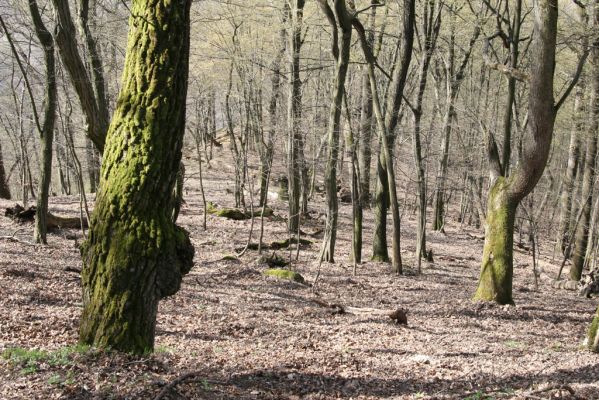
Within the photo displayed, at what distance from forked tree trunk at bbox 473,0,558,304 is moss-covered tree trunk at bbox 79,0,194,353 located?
563cm

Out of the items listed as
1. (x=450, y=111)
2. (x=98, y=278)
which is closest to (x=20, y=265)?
(x=98, y=278)

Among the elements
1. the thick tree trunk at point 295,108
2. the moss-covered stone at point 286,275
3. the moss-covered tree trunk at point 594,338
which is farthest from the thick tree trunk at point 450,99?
the moss-covered tree trunk at point 594,338

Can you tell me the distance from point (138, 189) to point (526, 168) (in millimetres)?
6146

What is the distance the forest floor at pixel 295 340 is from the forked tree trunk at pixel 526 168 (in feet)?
1.73

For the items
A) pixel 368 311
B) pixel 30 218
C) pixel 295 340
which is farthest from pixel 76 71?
pixel 30 218

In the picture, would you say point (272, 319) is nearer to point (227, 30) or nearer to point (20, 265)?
point (20, 265)

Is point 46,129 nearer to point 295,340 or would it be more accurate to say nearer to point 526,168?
point 295,340

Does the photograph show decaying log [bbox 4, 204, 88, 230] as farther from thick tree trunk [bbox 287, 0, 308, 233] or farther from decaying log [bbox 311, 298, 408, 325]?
decaying log [bbox 311, 298, 408, 325]

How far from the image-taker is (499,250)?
28.0ft

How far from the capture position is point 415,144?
12.7m

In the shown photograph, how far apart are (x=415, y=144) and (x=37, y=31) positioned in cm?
826

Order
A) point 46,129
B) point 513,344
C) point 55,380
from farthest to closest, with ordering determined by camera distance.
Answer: point 46,129
point 513,344
point 55,380

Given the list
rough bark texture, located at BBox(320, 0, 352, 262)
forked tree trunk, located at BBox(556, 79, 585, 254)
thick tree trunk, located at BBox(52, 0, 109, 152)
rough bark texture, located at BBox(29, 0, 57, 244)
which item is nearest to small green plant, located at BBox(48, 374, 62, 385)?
thick tree trunk, located at BBox(52, 0, 109, 152)

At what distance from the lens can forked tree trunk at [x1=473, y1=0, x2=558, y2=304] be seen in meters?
7.62
